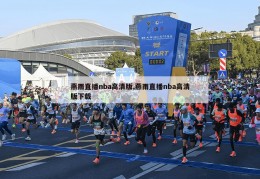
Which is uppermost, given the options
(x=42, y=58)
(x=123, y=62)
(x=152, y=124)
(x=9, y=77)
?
(x=123, y=62)

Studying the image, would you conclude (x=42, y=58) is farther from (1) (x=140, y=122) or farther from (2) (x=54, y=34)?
(2) (x=54, y=34)

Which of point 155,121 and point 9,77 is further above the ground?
point 9,77

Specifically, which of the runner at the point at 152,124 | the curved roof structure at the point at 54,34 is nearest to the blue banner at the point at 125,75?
the runner at the point at 152,124

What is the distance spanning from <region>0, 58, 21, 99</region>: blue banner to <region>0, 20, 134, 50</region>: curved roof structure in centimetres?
6580

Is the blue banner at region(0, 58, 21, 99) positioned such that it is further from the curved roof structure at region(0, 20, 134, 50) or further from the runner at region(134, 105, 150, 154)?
the curved roof structure at region(0, 20, 134, 50)

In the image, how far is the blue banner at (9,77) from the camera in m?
31.7

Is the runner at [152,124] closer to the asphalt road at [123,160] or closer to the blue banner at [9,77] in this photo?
the asphalt road at [123,160]

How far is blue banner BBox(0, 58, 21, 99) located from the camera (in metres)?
31.7

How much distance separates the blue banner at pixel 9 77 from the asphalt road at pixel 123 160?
16.9 metres

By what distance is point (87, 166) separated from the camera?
36.4 ft

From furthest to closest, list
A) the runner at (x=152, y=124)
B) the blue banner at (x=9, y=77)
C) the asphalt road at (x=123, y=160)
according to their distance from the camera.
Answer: the blue banner at (x=9, y=77) → the runner at (x=152, y=124) → the asphalt road at (x=123, y=160)

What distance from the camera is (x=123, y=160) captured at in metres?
11.9

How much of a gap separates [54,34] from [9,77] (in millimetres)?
78425

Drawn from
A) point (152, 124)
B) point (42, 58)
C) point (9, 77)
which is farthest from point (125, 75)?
point (152, 124)
